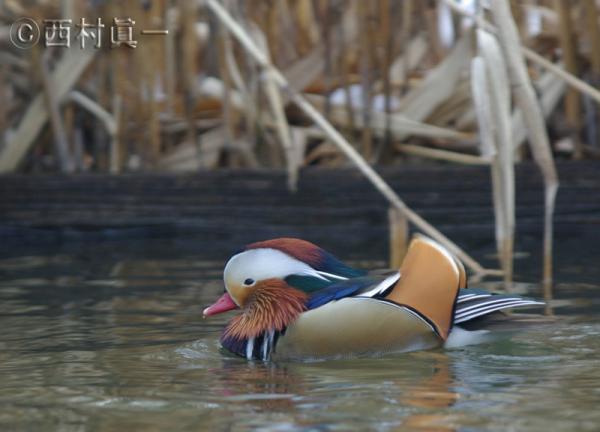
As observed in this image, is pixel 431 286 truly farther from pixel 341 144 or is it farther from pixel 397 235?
pixel 397 235

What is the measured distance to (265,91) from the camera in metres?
6.56

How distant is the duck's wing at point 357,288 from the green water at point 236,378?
0.20 m

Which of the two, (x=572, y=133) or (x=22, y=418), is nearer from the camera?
(x=22, y=418)

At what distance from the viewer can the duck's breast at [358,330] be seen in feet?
13.2

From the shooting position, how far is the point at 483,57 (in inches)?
175

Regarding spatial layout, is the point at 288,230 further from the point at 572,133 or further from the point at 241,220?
the point at 572,133

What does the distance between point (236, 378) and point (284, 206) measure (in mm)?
2879

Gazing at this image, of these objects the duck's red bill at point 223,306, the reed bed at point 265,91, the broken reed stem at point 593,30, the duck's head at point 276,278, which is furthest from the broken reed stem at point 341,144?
the broken reed stem at point 593,30

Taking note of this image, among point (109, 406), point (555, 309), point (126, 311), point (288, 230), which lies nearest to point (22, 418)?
point (109, 406)

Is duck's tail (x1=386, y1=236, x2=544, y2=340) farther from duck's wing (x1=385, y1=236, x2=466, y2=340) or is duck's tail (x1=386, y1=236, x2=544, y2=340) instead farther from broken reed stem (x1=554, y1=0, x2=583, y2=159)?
broken reed stem (x1=554, y1=0, x2=583, y2=159)

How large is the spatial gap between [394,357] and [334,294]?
10.2 inches

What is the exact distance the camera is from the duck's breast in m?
4.03

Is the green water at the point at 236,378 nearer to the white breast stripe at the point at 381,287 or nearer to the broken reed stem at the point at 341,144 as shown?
the white breast stripe at the point at 381,287

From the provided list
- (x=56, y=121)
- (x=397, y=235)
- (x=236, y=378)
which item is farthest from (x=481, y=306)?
(x=56, y=121)
